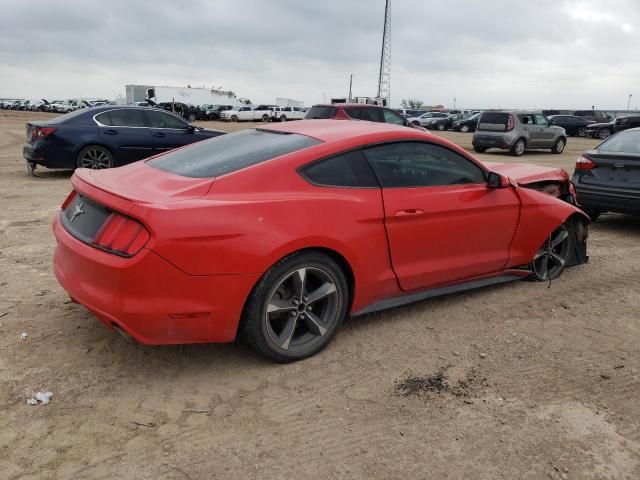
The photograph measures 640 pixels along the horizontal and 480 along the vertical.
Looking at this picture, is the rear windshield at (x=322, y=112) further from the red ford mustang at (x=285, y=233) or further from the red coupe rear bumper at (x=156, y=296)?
the red coupe rear bumper at (x=156, y=296)

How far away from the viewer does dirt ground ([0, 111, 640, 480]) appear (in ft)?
8.40

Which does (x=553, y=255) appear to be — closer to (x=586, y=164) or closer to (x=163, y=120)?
(x=586, y=164)

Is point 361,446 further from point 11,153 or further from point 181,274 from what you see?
point 11,153

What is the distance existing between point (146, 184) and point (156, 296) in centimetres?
79

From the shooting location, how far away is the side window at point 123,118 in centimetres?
1084

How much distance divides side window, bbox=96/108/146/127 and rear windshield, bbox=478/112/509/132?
12.4 meters

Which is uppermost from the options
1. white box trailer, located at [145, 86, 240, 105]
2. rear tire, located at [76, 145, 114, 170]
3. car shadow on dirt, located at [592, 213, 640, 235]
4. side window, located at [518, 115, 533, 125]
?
white box trailer, located at [145, 86, 240, 105]

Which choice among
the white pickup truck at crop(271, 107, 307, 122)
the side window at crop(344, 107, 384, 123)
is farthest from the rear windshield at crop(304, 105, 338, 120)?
the white pickup truck at crop(271, 107, 307, 122)

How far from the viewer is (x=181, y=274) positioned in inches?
115

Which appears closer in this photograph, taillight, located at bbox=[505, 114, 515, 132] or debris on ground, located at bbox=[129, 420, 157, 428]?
debris on ground, located at bbox=[129, 420, 157, 428]

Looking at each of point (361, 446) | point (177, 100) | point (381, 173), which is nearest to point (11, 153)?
point (381, 173)

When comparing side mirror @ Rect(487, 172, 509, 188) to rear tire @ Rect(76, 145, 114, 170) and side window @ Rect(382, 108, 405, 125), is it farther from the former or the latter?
side window @ Rect(382, 108, 405, 125)

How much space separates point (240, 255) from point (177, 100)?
197ft

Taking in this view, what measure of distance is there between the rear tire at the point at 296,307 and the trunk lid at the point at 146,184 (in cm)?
65
